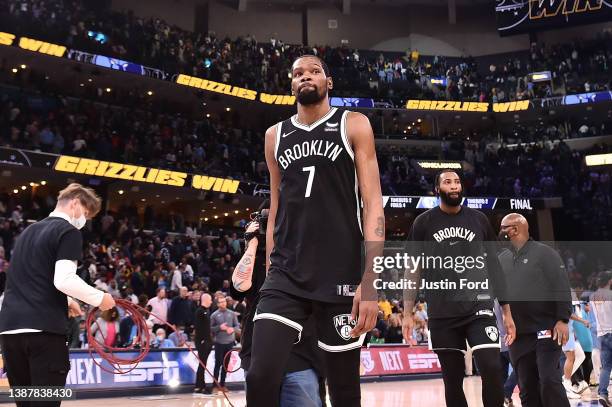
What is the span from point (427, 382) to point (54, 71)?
21691 millimetres

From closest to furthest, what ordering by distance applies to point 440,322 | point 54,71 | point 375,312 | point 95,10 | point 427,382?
point 375,312 → point 440,322 → point 427,382 → point 54,71 → point 95,10

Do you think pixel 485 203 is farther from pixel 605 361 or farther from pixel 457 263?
pixel 457 263

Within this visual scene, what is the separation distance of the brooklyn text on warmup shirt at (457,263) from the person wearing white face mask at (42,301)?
8.51 feet

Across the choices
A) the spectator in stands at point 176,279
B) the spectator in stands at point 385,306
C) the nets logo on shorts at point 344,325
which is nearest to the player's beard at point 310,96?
the nets logo on shorts at point 344,325

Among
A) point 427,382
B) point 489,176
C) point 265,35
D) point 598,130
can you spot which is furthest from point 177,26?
point 427,382

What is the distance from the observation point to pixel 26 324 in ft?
14.0

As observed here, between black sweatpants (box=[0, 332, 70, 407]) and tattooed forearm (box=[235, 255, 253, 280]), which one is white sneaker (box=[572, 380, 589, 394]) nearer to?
tattooed forearm (box=[235, 255, 253, 280])

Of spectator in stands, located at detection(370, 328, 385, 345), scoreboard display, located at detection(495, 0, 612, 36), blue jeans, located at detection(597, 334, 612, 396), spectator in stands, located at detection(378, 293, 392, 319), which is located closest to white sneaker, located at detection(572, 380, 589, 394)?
blue jeans, located at detection(597, 334, 612, 396)

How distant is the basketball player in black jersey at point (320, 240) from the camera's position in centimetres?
316

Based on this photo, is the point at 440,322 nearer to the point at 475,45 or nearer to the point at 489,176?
the point at 489,176

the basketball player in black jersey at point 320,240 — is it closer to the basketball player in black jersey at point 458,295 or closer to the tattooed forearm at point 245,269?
the tattooed forearm at point 245,269

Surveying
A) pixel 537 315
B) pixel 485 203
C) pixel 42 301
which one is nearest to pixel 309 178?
pixel 42 301

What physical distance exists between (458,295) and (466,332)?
30cm

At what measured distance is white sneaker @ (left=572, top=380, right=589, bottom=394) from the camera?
453 inches
